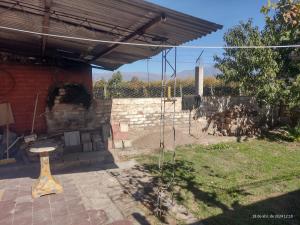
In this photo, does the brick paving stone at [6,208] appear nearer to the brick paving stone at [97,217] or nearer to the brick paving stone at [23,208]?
the brick paving stone at [23,208]

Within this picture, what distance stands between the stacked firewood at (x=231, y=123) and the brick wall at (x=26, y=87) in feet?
18.0

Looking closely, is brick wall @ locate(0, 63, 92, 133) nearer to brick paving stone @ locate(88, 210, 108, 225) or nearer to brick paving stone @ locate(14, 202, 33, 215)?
brick paving stone @ locate(14, 202, 33, 215)

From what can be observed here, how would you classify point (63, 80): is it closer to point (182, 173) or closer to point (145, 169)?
point (145, 169)

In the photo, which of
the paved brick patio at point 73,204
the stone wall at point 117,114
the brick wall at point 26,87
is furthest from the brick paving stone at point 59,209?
the brick wall at point 26,87

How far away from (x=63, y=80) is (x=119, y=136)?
2530 mm

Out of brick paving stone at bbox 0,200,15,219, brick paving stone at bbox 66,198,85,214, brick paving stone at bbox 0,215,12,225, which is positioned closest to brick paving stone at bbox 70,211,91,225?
brick paving stone at bbox 66,198,85,214

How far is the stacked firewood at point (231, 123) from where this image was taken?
10125 mm

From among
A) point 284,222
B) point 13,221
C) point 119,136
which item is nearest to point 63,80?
point 119,136

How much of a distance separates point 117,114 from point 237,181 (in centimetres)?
450

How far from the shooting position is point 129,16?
4262mm

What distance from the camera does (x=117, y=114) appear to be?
29.2 feet

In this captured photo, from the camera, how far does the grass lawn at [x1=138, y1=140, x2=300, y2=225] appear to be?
437cm

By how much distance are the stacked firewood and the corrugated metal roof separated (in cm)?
451
